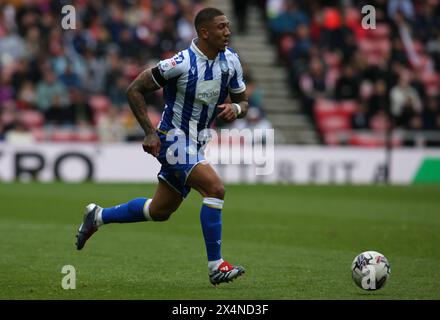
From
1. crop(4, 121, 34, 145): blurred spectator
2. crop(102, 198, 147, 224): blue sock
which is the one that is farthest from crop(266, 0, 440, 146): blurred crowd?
crop(102, 198, 147, 224): blue sock

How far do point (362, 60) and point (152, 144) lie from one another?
747 inches

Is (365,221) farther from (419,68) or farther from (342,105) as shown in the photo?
(419,68)

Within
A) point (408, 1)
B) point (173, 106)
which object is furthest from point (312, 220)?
point (408, 1)

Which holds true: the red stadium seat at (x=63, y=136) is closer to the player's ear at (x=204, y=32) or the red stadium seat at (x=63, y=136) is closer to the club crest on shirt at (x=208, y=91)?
the club crest on shirt at (x=208, y=91)

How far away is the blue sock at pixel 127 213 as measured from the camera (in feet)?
30.3

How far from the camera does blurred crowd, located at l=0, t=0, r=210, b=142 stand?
76.8 feet

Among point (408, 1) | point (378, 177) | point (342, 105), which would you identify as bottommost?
point (378, 177)

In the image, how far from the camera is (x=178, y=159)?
8.83 meters

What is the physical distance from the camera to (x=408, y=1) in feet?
100

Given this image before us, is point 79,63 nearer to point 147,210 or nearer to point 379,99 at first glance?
point 379,99

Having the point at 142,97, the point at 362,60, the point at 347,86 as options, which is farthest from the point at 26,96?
the point at 142,97

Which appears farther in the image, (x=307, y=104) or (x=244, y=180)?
(x=307, y=104)

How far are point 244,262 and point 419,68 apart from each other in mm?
19122

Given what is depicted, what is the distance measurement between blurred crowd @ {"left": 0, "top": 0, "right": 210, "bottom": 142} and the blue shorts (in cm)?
1411
